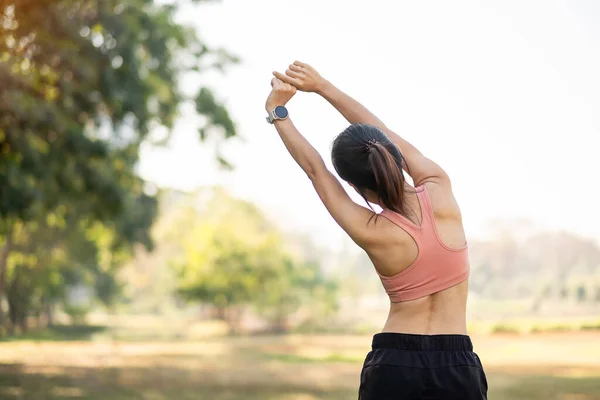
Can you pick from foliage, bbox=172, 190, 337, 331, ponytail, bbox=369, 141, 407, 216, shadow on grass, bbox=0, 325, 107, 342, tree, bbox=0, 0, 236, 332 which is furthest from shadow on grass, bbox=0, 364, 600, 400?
foliage, bbox=172, 190, 337, 331

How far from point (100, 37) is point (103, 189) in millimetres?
2108

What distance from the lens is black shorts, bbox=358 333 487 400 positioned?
2.08 metres

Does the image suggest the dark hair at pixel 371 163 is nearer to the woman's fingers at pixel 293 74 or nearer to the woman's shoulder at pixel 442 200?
the woman's shoulder at pixel 442 200

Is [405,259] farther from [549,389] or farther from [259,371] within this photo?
[259,371]

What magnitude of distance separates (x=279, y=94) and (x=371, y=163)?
0.36 m

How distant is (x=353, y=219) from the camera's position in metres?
2.07

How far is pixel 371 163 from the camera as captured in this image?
2.04 metres

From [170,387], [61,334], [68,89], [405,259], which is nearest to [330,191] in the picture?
[405,259]

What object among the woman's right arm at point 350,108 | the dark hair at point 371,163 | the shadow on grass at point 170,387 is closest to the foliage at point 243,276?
the shadow on grass at point 170,387

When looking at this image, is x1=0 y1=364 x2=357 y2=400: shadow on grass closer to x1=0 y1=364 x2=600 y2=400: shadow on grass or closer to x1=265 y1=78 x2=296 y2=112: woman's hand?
x1=0 y1=364 x2=600 y2=400: shadow on grass

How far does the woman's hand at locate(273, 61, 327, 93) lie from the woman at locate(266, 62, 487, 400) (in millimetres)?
197

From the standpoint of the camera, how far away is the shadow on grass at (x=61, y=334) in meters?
33.6

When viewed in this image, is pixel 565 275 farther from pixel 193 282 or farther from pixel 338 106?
pixel 338 106

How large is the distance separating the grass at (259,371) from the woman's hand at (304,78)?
10.4 m
